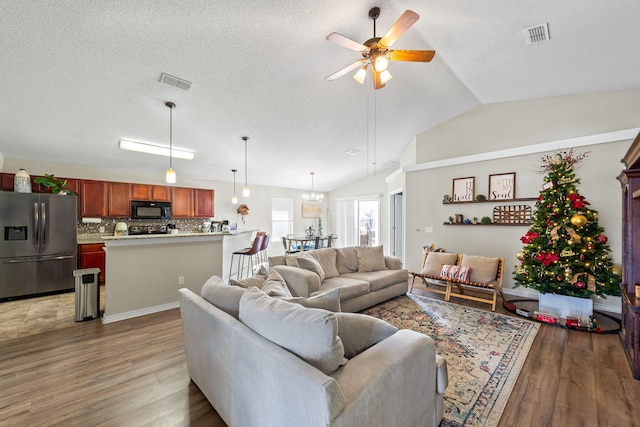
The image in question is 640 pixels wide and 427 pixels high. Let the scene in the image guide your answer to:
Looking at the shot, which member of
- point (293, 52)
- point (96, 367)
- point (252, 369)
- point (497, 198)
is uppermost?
point (293, 52)

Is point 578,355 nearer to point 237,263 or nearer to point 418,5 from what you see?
point 418,5

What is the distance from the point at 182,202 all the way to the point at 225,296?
17.7 feet

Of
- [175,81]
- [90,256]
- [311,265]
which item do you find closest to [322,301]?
[311,265]

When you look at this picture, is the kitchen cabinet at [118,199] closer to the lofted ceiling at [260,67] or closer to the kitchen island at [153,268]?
the lofted ceiling at [260,67]

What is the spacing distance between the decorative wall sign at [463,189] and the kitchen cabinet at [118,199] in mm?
6765

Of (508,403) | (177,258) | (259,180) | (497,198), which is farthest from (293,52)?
(259,180)

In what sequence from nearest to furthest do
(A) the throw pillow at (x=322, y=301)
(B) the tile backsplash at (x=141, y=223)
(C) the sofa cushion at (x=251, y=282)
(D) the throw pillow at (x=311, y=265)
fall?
(A) the throw pillow at (x=322, y=301) < (C) the sofa cushion at (x=251, y=282) < (D) the throw pillow at (x=311, y=265) < (B) the tile backsplash at (x=141, y=223)

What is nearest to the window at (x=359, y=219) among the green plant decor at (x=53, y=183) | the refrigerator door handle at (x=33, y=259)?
the refrigerator door handle at (x=33, y=259)

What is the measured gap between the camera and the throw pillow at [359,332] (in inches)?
57.3

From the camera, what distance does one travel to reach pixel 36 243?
175 inches

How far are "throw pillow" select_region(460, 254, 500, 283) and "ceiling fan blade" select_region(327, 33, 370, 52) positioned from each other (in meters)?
3.48

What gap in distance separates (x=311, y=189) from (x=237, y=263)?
4135 mm

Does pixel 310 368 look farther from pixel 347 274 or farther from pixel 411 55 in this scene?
pixel 347 274

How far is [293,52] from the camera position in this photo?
3049 mm
